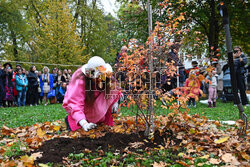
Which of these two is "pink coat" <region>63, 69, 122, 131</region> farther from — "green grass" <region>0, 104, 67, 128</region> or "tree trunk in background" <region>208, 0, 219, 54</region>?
"tree trunk in background" <region>208, 0, 219, 54</region>

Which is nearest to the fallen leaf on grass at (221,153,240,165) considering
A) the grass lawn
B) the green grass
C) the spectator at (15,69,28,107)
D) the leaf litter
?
the leaf litter

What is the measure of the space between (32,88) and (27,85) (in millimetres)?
269

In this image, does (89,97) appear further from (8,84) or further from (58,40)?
(58,40)

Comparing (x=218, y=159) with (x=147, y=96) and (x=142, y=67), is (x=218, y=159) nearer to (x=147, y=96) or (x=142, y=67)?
(x=147, y=96)

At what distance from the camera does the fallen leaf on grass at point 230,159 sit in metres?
2.35

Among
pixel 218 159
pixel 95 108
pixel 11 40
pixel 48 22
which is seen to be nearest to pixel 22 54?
pixel 11 40

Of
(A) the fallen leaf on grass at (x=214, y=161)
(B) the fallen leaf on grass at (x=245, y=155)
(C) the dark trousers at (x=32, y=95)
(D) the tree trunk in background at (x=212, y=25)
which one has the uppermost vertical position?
(D) the tree trunk in background at (x=212, y=25)

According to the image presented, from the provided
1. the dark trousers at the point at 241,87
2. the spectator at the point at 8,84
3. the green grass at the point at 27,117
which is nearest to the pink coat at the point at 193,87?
the green grass at the point at 27,117

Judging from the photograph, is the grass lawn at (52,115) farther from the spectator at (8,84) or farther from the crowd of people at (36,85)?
the spectator at (8,84)

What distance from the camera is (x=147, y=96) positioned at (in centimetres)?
325

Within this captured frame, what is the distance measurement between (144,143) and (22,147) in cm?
168

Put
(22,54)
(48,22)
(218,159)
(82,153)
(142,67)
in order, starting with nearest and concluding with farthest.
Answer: (218,159) → (82,153) → (142,67) → (48,22) → (22,54)

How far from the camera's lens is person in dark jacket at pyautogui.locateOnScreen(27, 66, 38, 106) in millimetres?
11344

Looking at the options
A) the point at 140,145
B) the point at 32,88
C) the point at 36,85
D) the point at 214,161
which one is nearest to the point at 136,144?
the point at 140,145
